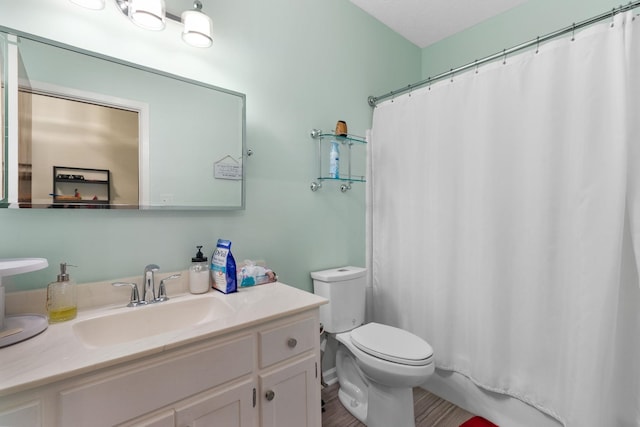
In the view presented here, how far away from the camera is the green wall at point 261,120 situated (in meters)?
1.11

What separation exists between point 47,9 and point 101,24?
16 cm

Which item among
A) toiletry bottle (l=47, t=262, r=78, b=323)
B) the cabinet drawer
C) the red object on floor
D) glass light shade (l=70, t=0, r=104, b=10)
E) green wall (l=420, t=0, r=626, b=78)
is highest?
green wall (l=420, t=0, r=626, b=78)

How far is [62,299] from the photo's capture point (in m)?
1.01

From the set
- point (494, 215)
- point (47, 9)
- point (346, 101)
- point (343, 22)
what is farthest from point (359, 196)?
point (47, 9)

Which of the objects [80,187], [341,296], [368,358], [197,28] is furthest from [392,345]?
[197,28]

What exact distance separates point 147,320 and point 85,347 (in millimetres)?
330

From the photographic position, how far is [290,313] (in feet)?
3.63

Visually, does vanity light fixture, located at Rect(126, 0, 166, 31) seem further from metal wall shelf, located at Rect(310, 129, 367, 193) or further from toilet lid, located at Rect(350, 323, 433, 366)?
toilet lid, located at Rect(350, 323, 433, 366)

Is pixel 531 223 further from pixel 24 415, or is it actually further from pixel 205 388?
pixel 24 415

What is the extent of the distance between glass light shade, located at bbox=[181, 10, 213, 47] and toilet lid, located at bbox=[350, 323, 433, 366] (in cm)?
163

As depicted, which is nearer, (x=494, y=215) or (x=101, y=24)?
(x=101, y=24)

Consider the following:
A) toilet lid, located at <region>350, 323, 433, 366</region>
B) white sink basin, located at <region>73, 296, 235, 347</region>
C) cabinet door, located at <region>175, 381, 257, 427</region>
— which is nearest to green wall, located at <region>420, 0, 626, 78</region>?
toilet lid, located at <region>350, 323, 433, 366</region>

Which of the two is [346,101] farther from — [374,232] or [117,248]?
[117,248]

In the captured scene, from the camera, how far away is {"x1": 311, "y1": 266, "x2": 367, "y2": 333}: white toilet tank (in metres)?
1.76
